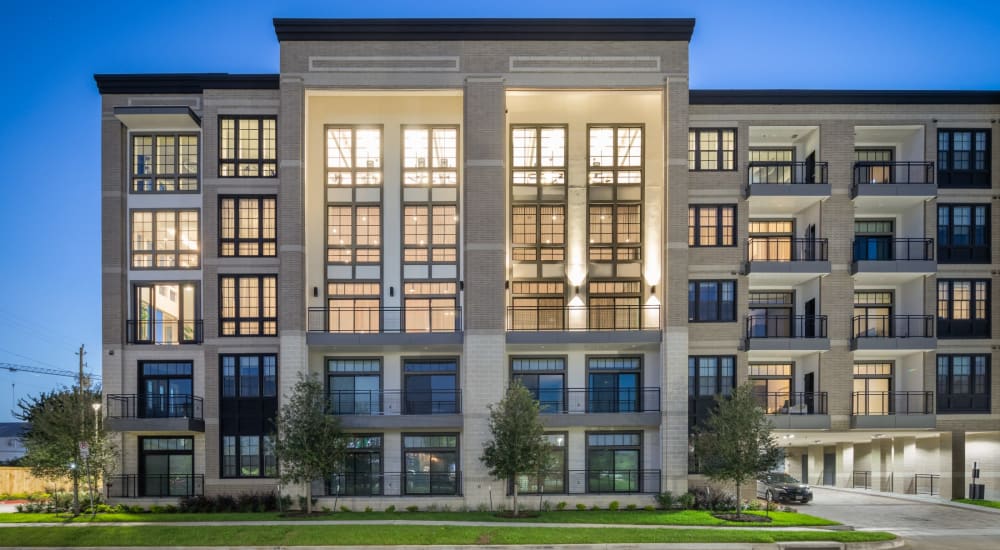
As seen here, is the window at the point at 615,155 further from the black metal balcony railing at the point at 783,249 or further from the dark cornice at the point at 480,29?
the black metal balcony railing at the point at 783,249

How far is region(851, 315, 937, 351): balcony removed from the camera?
31.7 meters

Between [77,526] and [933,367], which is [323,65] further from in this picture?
A: [933,367]

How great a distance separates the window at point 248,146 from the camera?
1254 inches

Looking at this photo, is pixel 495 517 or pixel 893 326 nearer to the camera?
pixel 495 517

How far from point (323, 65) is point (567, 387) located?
56.1 ft

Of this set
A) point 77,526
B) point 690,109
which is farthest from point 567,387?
point 77,526

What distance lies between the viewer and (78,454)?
2758cm

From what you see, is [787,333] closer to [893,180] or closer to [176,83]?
[893,180]

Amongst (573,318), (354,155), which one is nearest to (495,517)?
(573,318)

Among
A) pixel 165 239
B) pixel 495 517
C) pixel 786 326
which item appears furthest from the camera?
pixel 786 326

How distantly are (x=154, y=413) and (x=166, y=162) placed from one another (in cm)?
1089

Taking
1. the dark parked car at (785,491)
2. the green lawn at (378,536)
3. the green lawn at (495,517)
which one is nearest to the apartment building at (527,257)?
the green lawn at (495,517)

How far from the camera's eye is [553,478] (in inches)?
1244

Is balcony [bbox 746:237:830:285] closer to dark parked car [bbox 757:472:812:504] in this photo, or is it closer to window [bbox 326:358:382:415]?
dark parked car [bbox 757:472:812:504]
